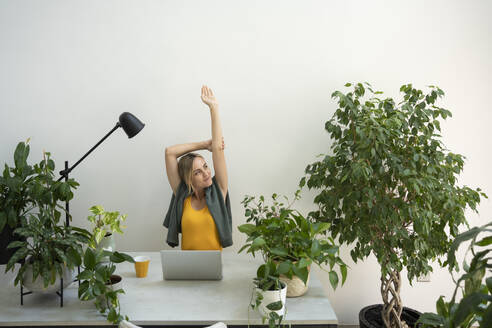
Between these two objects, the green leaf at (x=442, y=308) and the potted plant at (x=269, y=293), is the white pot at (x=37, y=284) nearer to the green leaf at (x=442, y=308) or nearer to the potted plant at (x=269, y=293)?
the potted plant at (x=269, y=293)

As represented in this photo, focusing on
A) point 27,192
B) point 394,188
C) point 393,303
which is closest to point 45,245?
point 27,192

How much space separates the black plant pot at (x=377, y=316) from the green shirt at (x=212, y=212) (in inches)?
41.6

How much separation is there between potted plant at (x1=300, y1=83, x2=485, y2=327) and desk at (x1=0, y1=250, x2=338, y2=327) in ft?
1.56

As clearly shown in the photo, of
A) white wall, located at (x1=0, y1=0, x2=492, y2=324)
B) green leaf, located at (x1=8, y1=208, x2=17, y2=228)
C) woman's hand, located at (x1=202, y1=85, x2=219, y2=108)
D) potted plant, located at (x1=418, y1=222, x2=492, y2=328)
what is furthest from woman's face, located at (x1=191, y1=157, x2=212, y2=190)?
potted plant, located at (x1=418, y1=222, x2=492, y2=328)

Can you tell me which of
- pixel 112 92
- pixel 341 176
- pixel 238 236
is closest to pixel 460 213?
pixel 341 176

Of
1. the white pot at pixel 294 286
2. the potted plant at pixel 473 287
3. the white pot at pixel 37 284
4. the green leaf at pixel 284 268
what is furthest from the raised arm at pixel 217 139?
the potted plant at pixel 473 287

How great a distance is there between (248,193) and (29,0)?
7.03 ft

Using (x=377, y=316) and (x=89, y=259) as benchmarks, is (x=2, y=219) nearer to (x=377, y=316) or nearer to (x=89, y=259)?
(x=89, y=259)

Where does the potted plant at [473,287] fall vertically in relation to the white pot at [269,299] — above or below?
above

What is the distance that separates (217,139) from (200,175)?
10.2 inches

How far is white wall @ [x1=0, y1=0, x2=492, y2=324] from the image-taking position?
2930 mm

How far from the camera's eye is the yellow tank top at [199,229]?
8.27 ft

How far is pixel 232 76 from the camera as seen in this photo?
2.98 metres

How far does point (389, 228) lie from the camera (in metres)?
2.35
